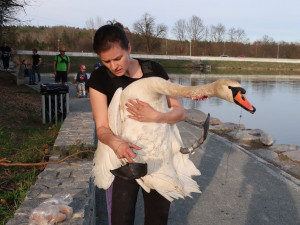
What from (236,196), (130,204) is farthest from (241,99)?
(236,196)

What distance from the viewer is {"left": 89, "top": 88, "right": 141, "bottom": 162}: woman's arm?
6.67ft

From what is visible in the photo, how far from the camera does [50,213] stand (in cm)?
238

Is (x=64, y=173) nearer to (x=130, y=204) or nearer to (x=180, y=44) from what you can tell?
(x=130, y=204)

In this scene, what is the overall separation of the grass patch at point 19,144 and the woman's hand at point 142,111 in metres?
1.78

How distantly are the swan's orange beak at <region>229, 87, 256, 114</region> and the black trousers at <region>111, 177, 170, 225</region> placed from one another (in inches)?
38.2

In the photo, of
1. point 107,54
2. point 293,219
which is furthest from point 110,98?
point 293,219

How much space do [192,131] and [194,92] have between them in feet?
22.5

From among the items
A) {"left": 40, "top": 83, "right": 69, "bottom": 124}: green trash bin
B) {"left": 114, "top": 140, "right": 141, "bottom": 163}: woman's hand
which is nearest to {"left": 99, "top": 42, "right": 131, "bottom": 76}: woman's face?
{"left": 114, "top": 140, "right": 141, "bottom": 163}: woman's hand

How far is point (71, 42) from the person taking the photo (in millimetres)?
77438

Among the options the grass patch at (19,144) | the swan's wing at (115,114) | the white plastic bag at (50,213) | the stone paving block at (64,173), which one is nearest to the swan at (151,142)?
the swan's wing at (115,114)

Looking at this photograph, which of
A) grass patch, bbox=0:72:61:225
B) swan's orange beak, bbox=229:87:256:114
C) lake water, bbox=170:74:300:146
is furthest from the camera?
lake water, bbox=170:74:300:146

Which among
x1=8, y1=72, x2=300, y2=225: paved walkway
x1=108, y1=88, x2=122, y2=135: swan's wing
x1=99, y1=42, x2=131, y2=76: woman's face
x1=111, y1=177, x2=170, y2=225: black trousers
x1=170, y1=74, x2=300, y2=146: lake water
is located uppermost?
x1=99, y1=42, x2=131, y2=76: woman's face

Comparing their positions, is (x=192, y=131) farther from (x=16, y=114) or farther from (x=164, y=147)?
(x=164, y=147)

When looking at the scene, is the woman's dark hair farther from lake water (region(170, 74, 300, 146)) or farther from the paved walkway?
lake water (region(170, 74, 300, 146))
